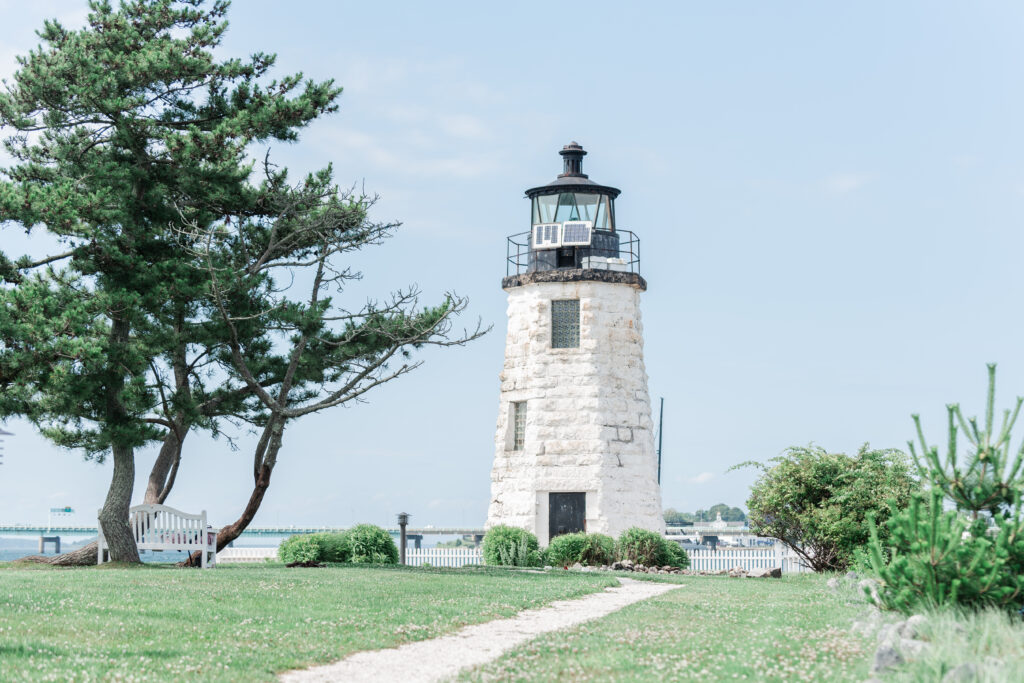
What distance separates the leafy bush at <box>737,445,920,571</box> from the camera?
74.7 ft

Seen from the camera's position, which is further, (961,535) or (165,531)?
(165,531)

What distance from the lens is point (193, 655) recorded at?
10.3 m

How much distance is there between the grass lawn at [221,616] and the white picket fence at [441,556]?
12.8 metres

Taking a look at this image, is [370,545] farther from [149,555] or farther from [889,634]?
[149,555]

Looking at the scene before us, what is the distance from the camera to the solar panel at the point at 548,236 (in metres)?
30.5

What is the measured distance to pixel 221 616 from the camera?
12938 mm

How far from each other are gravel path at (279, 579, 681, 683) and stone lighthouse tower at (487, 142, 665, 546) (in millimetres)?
12875

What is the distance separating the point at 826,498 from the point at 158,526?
15.1 metres

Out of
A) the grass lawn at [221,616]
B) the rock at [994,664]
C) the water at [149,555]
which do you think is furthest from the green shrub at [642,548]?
the rock at [994,664]

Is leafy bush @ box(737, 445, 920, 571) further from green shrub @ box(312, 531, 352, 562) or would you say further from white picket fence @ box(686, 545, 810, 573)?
green shrub @ box(312, 531, 352, 562)

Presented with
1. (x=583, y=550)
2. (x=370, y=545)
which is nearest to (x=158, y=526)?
(x=370, y=545)

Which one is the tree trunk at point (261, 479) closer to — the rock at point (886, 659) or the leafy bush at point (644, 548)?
the leafy bush at point (644, 548)

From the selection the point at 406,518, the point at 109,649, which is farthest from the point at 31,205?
the point at 406,518

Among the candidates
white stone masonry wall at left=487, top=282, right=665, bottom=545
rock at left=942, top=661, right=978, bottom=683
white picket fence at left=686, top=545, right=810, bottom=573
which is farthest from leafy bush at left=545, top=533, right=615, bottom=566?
rock at left=942, top=661, right=978, bottom=683
